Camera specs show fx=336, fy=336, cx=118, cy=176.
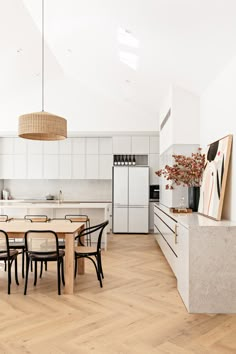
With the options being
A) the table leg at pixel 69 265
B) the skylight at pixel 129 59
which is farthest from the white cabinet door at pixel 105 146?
the table leg at pixel 69 265

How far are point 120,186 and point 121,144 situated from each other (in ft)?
3.95

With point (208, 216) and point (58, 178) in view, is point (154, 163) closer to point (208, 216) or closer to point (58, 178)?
point (58, 178)

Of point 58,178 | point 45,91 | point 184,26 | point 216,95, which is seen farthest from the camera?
point 58,178

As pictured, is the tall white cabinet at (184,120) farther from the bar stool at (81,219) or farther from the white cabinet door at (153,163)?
the white cabinet door at (153,163)

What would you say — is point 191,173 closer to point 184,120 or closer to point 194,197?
point 194,197

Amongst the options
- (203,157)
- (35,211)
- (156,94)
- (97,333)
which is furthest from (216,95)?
(35,211)

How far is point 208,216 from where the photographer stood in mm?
4453

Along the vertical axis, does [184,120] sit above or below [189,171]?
above

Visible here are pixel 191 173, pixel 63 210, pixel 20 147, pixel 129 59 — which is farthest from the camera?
pixel 20 147

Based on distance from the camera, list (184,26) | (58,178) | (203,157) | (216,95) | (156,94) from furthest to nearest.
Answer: (58,178) → (156,94) → (203,157) → (216,95) → (184,26)

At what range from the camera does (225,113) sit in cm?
435

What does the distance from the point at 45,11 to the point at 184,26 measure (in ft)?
7.42

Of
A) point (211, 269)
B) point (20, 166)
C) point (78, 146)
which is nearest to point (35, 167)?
point (20, 166)

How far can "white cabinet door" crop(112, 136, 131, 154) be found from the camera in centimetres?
924
